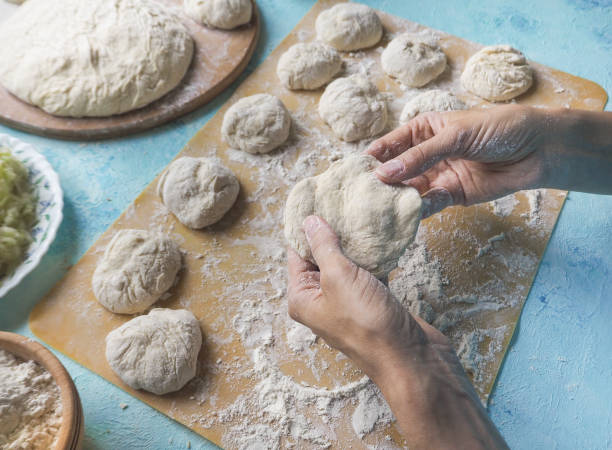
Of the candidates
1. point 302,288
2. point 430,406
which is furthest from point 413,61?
point 430,406

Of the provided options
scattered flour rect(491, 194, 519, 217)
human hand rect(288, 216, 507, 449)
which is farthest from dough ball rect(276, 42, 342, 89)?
human hand rect(288, 216, 507, 449)

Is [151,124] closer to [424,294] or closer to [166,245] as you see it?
[166,245]

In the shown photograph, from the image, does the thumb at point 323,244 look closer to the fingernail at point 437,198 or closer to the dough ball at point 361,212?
the dough ball at point 361,212

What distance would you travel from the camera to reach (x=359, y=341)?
138cm

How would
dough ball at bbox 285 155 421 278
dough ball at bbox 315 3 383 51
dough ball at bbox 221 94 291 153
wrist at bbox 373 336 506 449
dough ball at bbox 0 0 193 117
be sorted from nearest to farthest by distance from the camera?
wrist at bbox 373 336 506 449 → dough ball at bbox 285 155 421 278 → dough ball at bbox 221 94 291 153 → dough ball at bbox 0 0 193 117 → dough ball at bbox 315 3 383 51

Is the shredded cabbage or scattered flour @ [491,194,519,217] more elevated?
the shredded cabbage

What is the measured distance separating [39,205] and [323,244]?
1264mm

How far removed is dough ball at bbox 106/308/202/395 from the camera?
1644mm

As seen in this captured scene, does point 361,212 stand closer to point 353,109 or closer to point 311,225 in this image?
point 311,225

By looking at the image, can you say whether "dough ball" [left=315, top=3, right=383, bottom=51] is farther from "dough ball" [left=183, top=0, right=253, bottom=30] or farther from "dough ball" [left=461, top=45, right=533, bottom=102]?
"dough ball" [left=461, top=45, right=533, bottom=102]

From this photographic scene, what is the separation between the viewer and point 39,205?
200cm

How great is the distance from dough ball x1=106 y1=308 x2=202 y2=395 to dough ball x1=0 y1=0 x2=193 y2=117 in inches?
44.8

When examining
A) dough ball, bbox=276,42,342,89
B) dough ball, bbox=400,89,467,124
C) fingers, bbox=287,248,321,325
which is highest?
dough ball, bbox=276,42,342,89

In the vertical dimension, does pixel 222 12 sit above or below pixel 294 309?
above
